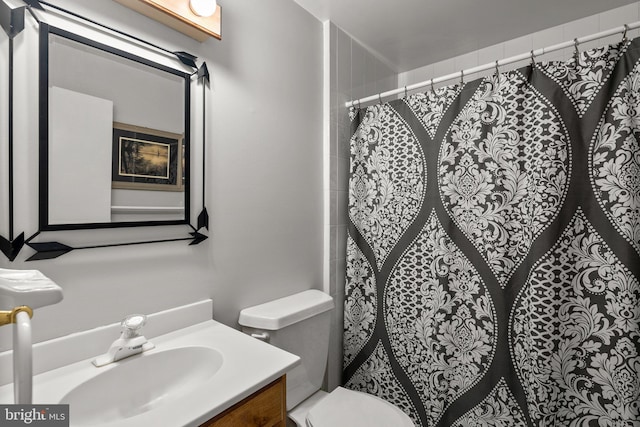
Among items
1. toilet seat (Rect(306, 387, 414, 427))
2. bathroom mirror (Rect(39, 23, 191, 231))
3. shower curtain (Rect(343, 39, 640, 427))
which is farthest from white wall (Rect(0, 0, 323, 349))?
toilet seat (Rect(306, 387, 414, 427))

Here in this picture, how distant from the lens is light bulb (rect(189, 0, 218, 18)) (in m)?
1.14

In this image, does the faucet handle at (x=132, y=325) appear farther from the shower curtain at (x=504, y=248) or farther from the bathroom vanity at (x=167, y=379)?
the shower curtain at (x=504, y=248)

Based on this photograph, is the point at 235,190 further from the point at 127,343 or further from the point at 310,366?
the point at 310,366

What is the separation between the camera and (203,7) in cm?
115

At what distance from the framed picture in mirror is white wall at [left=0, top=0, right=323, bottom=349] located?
0.11 meters

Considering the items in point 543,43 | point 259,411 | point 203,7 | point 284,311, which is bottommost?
point 259,411

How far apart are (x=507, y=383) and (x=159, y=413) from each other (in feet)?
4.58

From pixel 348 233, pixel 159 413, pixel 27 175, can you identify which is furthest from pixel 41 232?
pixel 348 233

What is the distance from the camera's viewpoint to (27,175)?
0.87 meters

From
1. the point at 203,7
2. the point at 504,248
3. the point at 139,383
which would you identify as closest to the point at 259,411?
the point at 139,383

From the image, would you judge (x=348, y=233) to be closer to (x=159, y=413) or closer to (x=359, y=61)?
(x=359, y=61)

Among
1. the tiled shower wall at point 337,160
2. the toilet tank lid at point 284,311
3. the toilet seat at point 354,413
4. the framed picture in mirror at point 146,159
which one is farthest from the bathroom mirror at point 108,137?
the toilet seat at point 354,413

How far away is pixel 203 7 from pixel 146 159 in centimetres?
56

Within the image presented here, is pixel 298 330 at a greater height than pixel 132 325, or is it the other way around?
pixel 132 325
